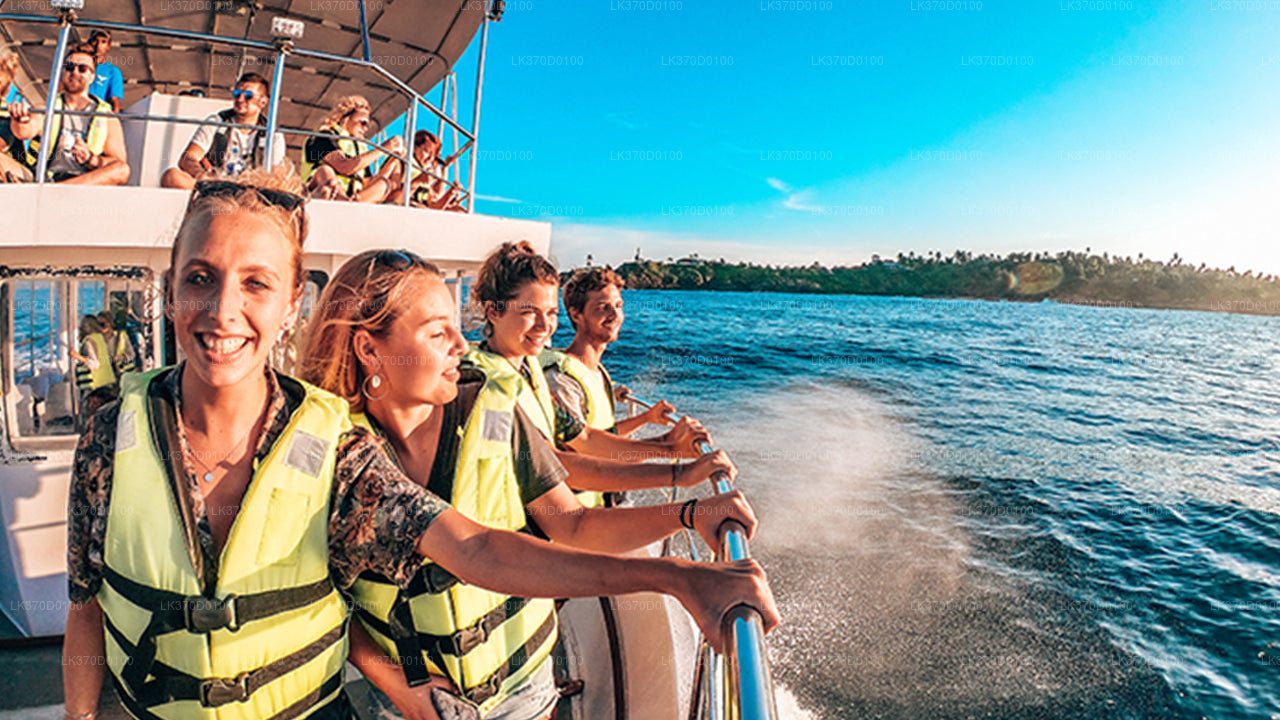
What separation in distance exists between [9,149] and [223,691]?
4.00 meters

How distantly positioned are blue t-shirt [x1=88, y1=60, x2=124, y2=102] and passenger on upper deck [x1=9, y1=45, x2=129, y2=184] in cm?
29

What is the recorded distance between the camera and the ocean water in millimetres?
5875

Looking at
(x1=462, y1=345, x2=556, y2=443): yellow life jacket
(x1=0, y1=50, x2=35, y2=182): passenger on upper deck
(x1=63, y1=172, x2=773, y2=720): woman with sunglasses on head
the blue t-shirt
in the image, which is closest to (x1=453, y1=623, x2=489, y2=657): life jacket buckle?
(x1=63, y1=172, x2=773, y2=720): woman with sunglasses on head

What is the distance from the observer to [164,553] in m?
1.21

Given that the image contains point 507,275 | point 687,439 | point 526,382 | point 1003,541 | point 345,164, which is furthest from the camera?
point 1003,541

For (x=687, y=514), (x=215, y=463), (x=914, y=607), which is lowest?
(x=914, y=607)

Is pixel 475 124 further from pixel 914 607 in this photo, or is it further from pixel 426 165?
pixel 914 607

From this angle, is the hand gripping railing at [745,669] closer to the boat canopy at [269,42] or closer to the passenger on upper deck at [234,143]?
the passenger on upper deck at [234,143]

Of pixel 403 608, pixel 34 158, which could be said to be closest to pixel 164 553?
pixel 403 608

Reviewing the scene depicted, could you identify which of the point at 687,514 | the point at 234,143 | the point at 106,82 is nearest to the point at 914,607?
the point at 687,514

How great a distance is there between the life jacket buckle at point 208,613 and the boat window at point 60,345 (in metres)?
2.81

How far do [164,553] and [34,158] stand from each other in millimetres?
3807

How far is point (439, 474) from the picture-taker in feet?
5.03

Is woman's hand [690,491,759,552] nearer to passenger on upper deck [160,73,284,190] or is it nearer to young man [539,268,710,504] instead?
young man [539,268,710,504]
